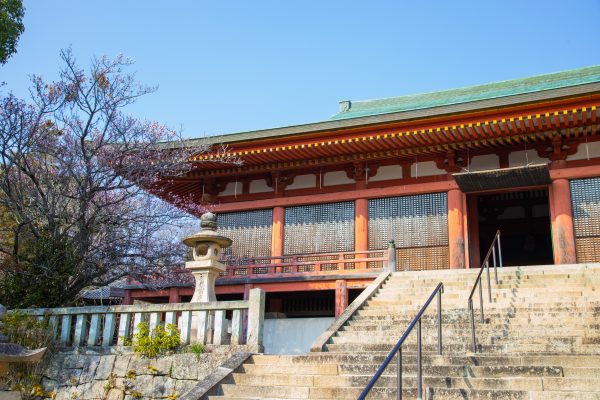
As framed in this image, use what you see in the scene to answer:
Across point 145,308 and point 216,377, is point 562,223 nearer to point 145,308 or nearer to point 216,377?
point 216,377

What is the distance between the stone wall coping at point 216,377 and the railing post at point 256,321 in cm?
25

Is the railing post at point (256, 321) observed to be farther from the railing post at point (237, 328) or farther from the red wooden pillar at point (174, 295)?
the red wooden pillar at point (174, 295)

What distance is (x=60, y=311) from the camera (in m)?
8.70

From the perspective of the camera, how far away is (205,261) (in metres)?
8.95

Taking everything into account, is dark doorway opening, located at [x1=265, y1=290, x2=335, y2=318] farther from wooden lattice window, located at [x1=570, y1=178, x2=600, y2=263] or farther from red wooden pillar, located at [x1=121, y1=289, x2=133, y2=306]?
wooden lattice window, located at [x1=570, y1=178, x2=600, y2=263]

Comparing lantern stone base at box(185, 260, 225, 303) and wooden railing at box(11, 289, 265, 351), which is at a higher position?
lantern stone base at box(185, 260, 225, 303)

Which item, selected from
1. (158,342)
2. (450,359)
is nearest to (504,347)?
(450,359)

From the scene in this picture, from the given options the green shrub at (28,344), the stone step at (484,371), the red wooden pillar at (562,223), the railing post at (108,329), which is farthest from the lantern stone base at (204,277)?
the red wooden pillar at (562,223)

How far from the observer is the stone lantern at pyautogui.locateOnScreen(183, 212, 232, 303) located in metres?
8.88

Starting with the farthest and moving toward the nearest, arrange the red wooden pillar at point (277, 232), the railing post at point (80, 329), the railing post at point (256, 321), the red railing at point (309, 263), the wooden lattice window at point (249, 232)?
the wooden lattice window at point (249, 232) → the red wooden pillar at point (277, 232) → the red railing at point (309, 263) → the railing post at point (80, 329) → the railing post at point (256, 321)

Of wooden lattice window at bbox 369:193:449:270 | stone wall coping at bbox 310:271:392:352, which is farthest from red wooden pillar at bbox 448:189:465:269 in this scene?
stone wall coping at bbox 310:271:392:352

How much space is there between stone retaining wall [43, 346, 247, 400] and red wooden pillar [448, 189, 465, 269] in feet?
21.3

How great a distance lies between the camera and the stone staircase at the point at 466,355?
223 inches

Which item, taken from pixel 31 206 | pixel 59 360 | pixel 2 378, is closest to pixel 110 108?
pixel 31 206
